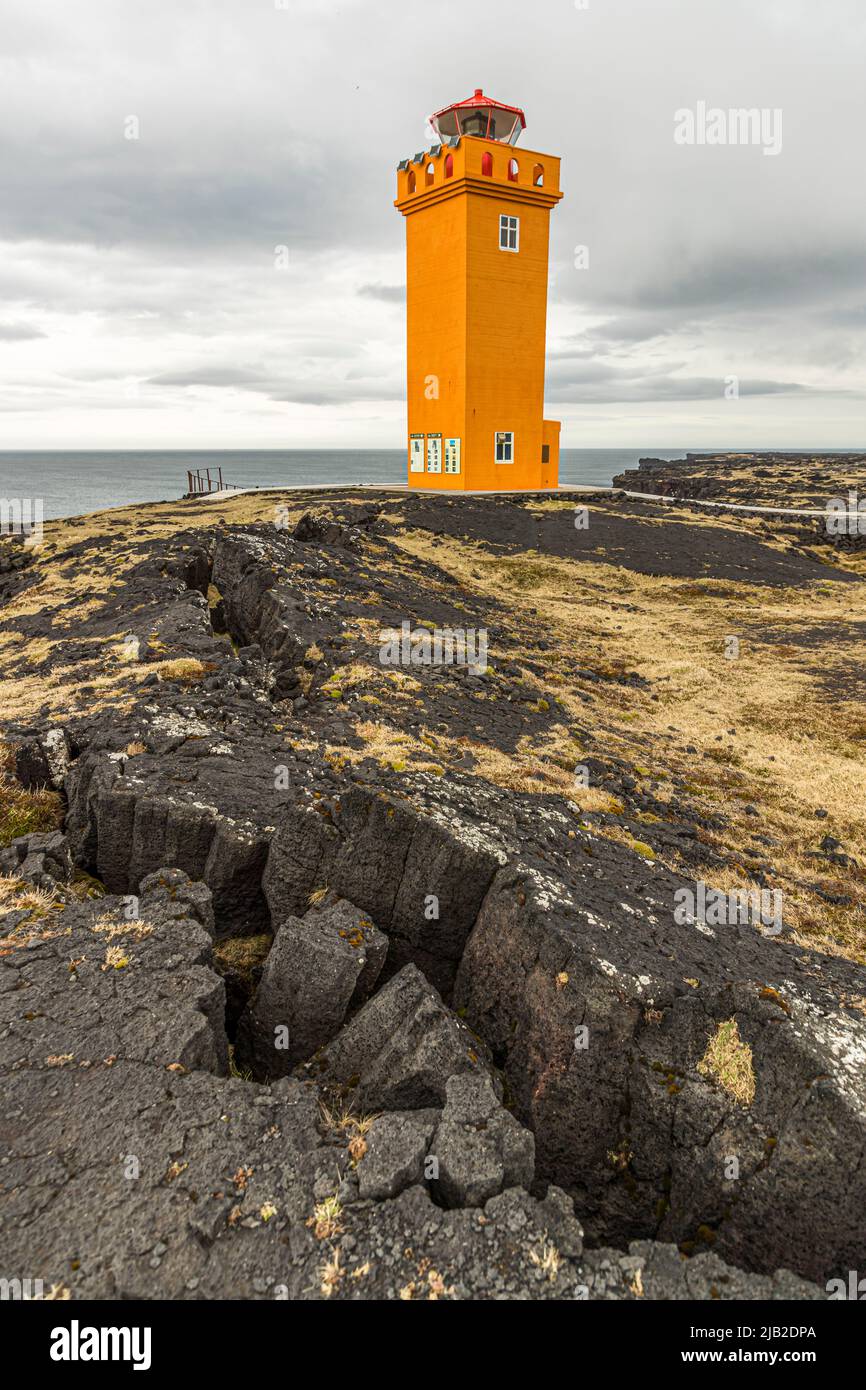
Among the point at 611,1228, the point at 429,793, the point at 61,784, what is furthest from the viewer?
the point at 61,784

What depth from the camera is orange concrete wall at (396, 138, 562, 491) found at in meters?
46.7

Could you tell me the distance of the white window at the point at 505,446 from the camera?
5200 centimetres

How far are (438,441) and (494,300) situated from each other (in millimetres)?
9822

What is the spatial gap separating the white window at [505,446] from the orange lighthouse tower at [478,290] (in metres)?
0.08

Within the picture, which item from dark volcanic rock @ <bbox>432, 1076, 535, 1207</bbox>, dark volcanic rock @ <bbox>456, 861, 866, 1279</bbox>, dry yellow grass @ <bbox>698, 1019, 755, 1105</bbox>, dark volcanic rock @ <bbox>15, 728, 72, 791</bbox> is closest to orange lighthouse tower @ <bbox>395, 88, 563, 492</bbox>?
dark volcanic rock @ <bbox>15, 728, 72, 791</bbox>

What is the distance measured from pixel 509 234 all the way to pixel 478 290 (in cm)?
438

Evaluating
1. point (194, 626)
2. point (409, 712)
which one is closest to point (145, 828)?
point (409, 712)

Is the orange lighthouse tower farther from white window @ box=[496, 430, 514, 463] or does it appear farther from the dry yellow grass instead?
→ the dry yellow grass

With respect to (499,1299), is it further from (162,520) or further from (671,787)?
(162,520)

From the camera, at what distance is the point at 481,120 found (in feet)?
159

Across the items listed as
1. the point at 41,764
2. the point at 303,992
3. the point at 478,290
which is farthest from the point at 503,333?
the point at 303,992

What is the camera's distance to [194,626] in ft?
63.0

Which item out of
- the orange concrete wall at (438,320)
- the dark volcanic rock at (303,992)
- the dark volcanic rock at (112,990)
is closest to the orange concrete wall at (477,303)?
the orange concrete wall at (438,320)

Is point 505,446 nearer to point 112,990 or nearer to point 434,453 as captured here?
point 434,453
